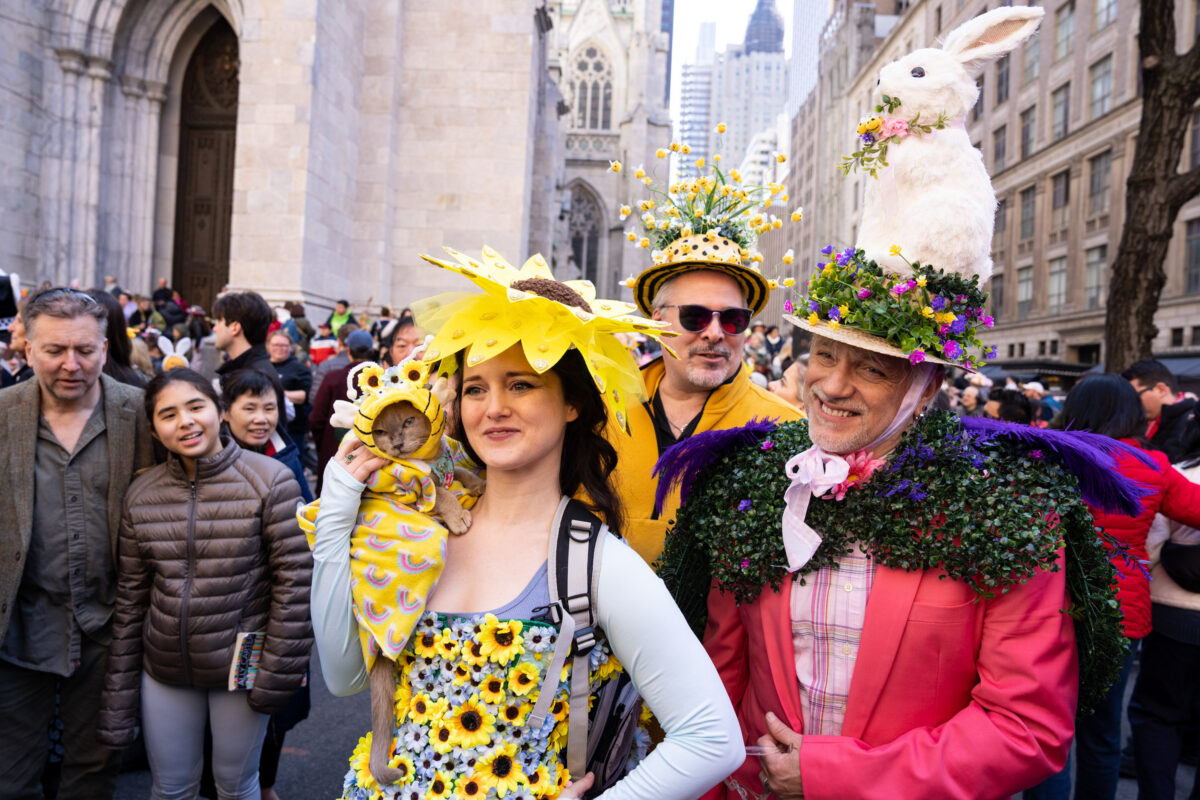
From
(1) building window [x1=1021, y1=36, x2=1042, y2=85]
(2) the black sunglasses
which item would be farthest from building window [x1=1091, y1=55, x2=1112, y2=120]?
(2) the black sunglasses

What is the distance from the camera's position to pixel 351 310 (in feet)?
50.1

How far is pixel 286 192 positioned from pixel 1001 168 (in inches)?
1512

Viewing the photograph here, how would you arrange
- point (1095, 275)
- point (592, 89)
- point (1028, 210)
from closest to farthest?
point (1095, 275), point (1028, 210), point (592, 89)

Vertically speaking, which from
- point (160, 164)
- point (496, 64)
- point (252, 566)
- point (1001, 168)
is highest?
point (1001, 168)

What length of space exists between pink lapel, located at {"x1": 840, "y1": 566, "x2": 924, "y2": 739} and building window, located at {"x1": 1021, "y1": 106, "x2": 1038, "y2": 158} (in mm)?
42458

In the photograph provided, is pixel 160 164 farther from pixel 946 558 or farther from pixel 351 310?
pixel 946 558

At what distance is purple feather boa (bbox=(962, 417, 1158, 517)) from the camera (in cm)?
195

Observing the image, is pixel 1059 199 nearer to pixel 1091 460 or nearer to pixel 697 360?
pixel 697 360

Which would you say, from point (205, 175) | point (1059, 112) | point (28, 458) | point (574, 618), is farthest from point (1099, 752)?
point (1059, 112)

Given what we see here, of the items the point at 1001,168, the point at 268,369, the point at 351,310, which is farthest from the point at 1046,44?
the point at 268,369

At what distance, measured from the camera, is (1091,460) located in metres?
1.96

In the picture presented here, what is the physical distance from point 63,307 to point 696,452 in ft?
8.78

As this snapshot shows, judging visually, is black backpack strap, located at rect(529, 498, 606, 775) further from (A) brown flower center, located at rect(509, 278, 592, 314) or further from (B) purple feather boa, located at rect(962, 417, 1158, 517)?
(B) purple feather boa, located at rect(962, 417, 1158, 517)

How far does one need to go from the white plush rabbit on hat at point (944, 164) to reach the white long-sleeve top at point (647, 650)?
3.40ft
